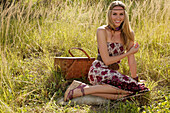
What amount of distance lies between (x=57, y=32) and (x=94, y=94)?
6.48ft

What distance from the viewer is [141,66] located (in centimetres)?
349

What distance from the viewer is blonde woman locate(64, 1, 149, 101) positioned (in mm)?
2857

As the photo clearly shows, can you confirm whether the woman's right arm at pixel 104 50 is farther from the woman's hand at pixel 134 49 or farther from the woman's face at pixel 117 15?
the woman's face at pixel 117 15

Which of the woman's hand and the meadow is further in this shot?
the woman's hand

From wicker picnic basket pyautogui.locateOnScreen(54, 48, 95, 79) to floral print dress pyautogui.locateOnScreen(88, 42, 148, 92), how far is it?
379 mm

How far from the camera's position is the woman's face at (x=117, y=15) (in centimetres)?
288

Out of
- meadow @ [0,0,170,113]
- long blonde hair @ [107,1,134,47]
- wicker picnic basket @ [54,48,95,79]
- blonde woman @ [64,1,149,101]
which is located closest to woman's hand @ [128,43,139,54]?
blonde woman @ [64,1,149,101]

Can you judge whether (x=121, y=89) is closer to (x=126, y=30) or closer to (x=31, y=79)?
(x=126, y=30)

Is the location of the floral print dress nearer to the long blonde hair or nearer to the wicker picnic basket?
the long blonde hair

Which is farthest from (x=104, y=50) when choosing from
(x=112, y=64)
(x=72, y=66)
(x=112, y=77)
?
(x=72, y=66)

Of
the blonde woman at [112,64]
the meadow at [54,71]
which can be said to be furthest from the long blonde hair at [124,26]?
the meadow at [54,71]

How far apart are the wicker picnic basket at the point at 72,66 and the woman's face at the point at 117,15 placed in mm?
662

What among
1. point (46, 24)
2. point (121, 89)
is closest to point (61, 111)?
point (121, 89)

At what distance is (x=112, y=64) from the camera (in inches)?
119
